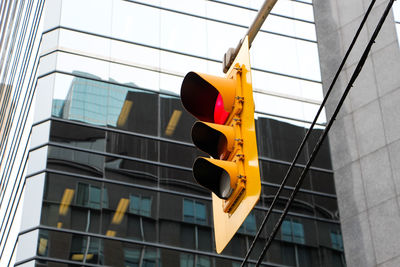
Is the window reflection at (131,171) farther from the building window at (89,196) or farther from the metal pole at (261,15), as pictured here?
the metal pole at (261,15)

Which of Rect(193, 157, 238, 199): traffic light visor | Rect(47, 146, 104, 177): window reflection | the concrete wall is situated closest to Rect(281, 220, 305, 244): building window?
the concrete wall

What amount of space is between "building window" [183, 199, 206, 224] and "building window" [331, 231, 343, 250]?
16.0ft

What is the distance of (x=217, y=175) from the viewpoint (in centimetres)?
499

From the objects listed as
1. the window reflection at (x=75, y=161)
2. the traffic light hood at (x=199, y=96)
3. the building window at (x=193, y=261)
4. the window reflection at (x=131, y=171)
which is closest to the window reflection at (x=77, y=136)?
the window reflection at (x=75, y=161)

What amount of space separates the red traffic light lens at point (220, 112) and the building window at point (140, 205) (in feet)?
58.1

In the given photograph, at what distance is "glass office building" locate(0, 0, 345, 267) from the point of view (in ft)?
73.0

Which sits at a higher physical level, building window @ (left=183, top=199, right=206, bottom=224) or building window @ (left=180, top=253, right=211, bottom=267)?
building window @ (left=183, top=199, right=206, bottom=224)

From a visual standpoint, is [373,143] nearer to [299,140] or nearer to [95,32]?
[299,140]

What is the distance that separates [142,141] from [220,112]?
1926 centimetres

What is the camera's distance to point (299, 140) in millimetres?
27109

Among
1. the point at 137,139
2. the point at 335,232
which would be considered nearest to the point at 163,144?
the point at 137,139

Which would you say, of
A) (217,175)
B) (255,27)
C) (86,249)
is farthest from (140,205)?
(217,175)

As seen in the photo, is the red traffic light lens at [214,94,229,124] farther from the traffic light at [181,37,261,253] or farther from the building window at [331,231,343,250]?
the building window at [331,231,343,250]

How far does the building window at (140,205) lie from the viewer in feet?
75.4
